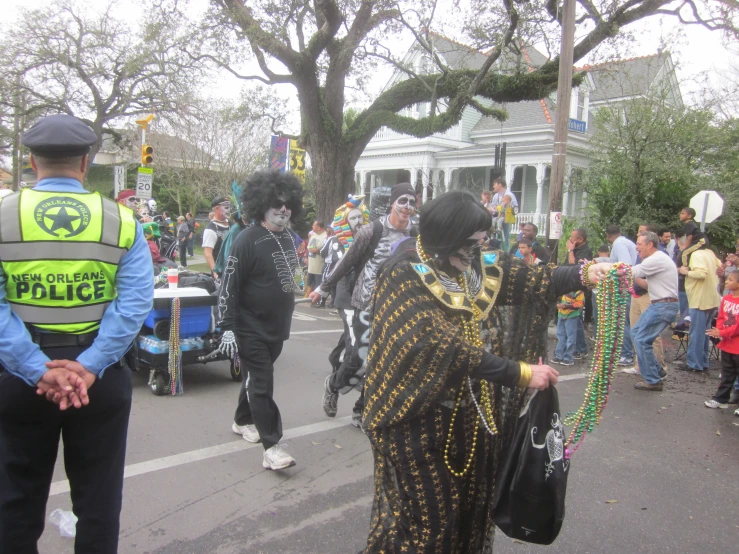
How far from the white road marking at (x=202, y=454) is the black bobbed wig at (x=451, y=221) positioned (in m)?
2.67

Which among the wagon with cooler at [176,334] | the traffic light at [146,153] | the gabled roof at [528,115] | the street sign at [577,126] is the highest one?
the gabled roof at [528,115]

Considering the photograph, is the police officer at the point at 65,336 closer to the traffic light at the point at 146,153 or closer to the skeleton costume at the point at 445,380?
the skeleton costume at the point at 445,380

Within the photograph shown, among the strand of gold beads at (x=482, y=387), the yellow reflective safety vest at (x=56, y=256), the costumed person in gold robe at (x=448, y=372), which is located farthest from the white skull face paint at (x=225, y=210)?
the strand of gold beads at (x=482, y=387)

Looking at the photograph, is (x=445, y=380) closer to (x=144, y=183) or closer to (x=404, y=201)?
(x=404, y=201)

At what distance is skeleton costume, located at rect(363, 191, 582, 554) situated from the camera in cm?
221

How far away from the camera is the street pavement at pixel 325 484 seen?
10.9 feet

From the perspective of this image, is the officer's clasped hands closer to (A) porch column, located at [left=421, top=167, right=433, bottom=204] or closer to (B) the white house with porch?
(B) the white house with porch

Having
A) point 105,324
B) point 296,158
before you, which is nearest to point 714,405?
point 105,324

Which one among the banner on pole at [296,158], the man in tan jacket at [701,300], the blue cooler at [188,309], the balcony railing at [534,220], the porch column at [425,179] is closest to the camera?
the blue cooler at [188,309]

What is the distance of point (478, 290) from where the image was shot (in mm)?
2477

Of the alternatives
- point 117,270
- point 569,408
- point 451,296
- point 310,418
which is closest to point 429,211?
point 451,296

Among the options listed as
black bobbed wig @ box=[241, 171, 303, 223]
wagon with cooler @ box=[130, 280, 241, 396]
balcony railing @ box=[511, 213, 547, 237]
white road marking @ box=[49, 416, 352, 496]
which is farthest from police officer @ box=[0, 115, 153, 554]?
balcony railing @ box=[511, 213, 547, 237]

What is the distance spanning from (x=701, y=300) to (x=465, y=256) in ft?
21.5

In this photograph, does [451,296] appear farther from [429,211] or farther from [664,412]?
[664,412]
